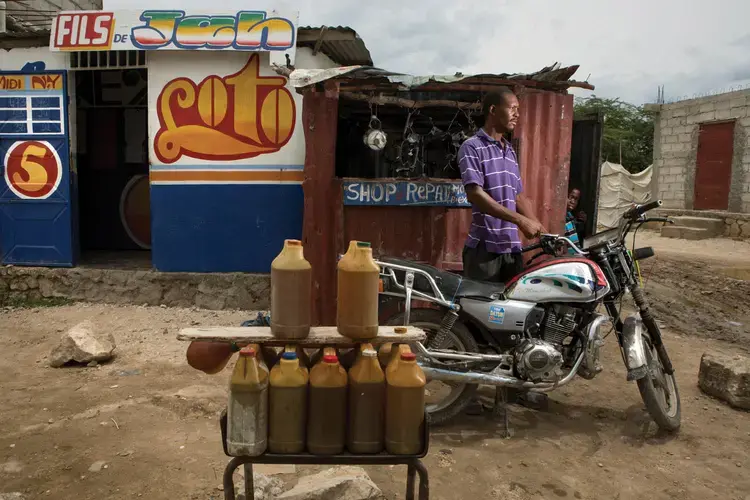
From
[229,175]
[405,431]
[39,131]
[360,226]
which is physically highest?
[39,131]

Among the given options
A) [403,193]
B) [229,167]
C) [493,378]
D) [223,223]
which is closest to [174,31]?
[229,167]

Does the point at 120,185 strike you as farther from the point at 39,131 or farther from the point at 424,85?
the point at 424,85

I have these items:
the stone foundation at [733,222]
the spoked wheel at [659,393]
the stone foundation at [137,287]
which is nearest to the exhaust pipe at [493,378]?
the spoked wheel at [659,393]

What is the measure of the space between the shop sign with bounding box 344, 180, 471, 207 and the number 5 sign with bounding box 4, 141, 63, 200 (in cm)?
358

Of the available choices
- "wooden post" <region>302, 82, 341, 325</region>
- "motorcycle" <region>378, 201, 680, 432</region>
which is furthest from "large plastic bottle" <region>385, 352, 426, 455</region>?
"wooden post" <region>302, 82, 341, 325</region>

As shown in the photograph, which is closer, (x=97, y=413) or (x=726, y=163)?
(x=97, y=413)

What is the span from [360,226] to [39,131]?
3930 mm

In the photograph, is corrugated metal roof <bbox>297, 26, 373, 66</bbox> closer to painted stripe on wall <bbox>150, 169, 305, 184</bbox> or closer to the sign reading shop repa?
the sign reading shop repa

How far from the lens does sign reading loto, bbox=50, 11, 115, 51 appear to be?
5770 millimetres

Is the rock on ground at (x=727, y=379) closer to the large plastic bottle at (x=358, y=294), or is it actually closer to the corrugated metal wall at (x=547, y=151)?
the corrugated metal wall at (x=547, y=151)

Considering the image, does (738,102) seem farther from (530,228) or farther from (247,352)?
(247,352)

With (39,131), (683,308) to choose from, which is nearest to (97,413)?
(39,131)

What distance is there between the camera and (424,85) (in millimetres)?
4523

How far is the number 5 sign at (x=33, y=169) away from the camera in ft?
20.3
